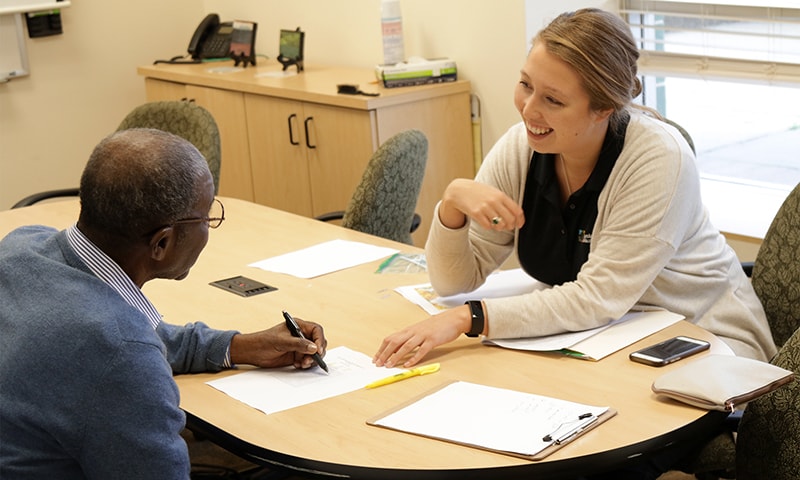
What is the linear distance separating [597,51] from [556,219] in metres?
0.39

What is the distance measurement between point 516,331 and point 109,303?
35.6 inches

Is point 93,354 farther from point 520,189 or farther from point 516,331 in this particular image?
point 520,189

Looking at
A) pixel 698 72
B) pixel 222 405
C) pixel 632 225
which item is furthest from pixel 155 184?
pixel 698 72

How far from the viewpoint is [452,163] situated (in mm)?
4172

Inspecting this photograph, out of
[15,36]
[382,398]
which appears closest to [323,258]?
[382,398]

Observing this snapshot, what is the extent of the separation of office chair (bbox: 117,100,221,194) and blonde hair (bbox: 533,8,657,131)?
71.8 inches

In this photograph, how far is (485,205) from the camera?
6.97 feet

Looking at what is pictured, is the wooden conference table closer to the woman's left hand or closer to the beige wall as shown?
the woman's left hand

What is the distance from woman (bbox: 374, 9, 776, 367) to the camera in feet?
6.64

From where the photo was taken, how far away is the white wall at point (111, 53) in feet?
15.2

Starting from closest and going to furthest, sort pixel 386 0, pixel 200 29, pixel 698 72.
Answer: pixel 698 72 < pixel 386 0 < pixel 200 29

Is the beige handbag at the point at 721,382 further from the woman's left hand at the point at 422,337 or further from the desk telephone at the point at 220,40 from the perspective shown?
the desk telephone at the point at 220,40

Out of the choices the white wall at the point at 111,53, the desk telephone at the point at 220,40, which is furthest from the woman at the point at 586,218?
the desk telephone at the point at 220,40

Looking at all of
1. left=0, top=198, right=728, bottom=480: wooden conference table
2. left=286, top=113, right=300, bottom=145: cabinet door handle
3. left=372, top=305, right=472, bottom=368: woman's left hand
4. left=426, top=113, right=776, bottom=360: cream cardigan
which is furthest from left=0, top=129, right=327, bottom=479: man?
left=286, top=113, right=300, bottom=145: cabinet door handle
